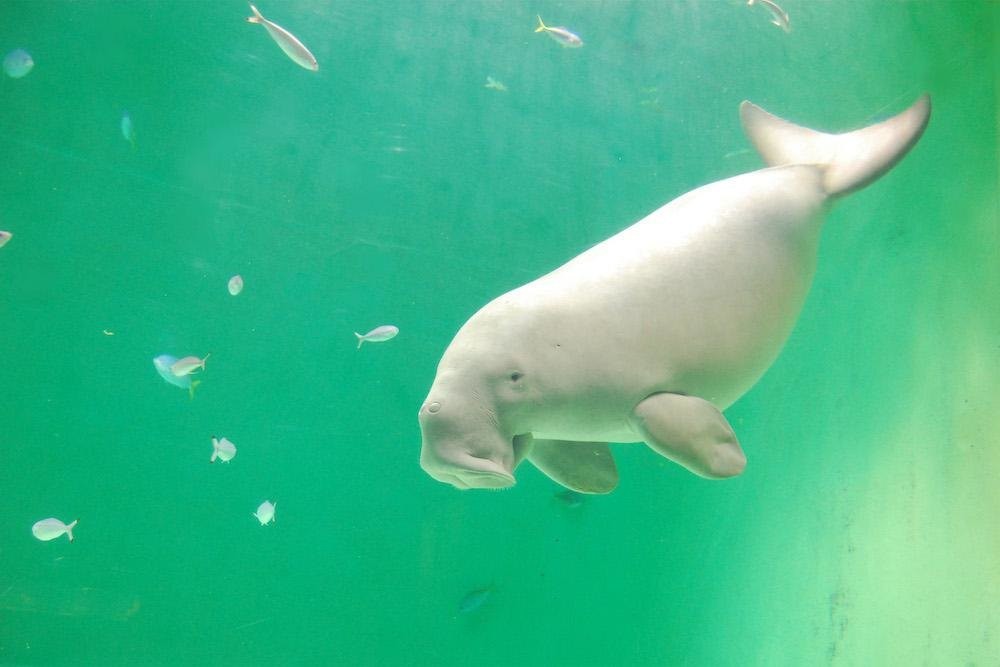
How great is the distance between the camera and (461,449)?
2.12 metres

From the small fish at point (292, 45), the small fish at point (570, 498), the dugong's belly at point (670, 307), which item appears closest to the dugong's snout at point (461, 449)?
the dugong's belly at point (670, 307)

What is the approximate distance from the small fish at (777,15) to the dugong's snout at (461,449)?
4.05m

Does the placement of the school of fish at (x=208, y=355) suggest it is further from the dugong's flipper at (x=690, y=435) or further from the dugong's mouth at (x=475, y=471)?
the dugong's mouth at (x=475, y=471)

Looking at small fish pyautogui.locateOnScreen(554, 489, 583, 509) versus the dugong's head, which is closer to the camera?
the dugong's head

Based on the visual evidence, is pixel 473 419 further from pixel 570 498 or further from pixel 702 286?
pixel 570 498

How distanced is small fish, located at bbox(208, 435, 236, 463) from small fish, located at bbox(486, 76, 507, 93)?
3095 mm

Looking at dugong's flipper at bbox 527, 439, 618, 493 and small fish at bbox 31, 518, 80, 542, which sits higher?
dugong's flipper at bbox 527, 439, 618, 493

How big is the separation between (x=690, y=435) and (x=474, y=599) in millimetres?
2985

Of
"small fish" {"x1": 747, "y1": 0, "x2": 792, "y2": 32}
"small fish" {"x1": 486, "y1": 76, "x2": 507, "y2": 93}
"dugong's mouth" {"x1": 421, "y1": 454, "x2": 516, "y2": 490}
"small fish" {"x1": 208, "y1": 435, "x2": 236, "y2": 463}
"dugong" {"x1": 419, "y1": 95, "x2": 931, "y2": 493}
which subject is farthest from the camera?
"small fish" {"x1": 486, "y1": 76, "x2": 507, "y2": 93}

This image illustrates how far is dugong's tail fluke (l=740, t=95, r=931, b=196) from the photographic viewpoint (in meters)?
3.27

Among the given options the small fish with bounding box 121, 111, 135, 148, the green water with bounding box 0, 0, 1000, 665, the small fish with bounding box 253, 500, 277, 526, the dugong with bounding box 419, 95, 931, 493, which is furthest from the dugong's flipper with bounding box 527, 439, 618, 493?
the small fish with bounding box 121, 111, 135, 148

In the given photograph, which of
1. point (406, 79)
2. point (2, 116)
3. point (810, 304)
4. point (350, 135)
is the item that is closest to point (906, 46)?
point (810, 304)

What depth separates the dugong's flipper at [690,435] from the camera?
91.4 inches

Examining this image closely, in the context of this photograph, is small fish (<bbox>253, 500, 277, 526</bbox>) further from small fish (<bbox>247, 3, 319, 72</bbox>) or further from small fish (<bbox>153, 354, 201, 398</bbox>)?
small fish (<bbox>247, 3, 319, 72</bbox>)
